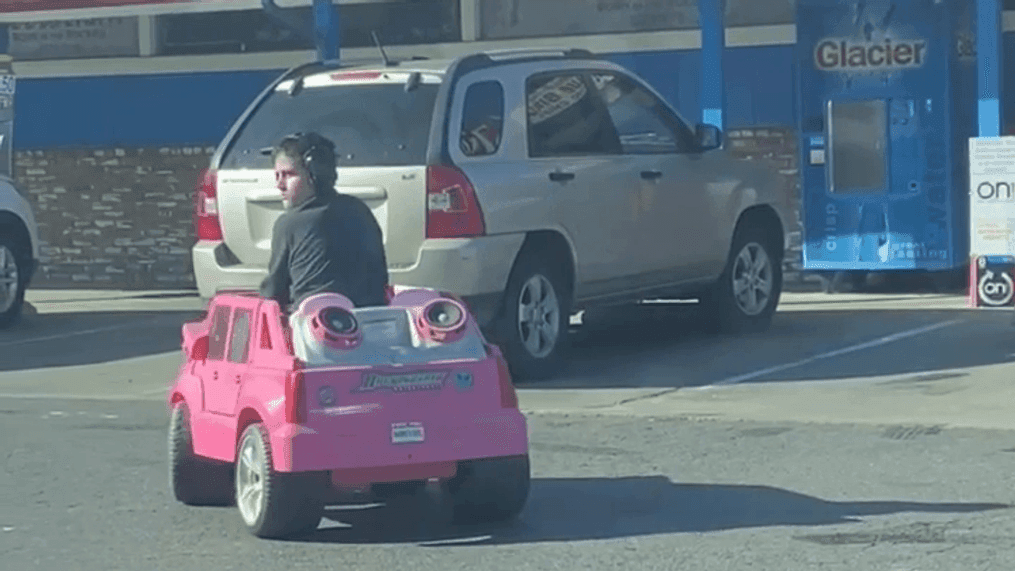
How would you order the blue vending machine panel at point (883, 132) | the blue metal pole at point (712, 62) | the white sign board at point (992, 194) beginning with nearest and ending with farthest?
the white sign board at point (992, 194) < the blue metal pole at point (712, 62) < the blue vending machine panel at point (883, 132)

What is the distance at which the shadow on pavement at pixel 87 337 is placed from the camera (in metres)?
15.0

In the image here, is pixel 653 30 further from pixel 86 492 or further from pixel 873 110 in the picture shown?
pixel 86 492

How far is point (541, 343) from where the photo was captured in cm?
Answer: 1276

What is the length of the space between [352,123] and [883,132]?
5.63m

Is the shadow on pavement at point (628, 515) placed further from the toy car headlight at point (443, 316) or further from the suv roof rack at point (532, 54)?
the suv roof rack at point (532, 54)

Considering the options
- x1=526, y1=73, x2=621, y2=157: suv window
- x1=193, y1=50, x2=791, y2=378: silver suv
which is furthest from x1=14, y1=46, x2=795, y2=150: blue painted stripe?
x1=526, y1=73, x2=621, y2=157: suv window

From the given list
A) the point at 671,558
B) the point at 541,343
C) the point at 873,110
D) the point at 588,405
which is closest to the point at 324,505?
the point at 671,558

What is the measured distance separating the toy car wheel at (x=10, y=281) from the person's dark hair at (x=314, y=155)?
832cm

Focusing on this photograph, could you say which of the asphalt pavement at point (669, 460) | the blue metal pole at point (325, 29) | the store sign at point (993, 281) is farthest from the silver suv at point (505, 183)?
the blue metal pole at point (325, 29)

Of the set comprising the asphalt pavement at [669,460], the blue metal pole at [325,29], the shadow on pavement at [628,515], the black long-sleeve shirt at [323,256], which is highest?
the blue metal pole at [325,29]

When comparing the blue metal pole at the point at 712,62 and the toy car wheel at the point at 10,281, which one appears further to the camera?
the toy car wheel at the point at 10,281

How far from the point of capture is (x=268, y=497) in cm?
829

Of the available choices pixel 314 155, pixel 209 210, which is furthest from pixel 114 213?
pixel 314 155

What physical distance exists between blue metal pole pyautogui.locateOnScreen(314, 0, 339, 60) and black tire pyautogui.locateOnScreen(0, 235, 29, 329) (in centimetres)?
282
